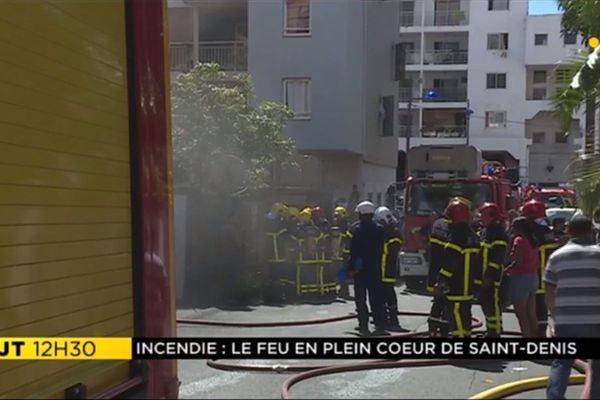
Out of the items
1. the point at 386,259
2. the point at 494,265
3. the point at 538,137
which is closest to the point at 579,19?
the point at 538,137

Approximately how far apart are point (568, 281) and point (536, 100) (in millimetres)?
603

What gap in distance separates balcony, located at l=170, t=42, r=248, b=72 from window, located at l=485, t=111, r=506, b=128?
695 mm

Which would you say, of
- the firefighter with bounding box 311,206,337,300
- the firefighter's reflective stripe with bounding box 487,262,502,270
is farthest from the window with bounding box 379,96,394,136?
the firefighter's reflective stripe with bounding box 487,262,502,270

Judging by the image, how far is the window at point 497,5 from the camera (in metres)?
1.87

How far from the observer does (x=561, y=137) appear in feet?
7.32

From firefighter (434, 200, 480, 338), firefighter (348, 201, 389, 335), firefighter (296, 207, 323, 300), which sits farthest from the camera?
firefighter (348, 201, 389, 335)

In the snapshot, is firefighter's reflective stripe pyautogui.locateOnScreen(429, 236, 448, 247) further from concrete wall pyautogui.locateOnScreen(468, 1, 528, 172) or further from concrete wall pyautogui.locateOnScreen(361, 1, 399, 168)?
concrete wall pyautogui.locateOnScreen(468, 1, 528, 172)

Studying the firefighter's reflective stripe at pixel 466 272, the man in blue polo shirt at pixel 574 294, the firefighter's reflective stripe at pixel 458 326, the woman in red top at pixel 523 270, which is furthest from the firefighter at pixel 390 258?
the man in blue polo shirt at pixel 574 294

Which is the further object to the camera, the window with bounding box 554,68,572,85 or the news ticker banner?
the window with bounding box 554,68,572,85

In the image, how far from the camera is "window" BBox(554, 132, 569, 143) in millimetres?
2194

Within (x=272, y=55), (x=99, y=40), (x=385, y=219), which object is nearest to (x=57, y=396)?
(x=99, y=40)

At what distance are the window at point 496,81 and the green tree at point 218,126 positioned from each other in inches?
22.5

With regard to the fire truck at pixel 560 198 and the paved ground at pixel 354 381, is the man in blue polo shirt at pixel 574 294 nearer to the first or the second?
the paved ground at pixel 354 381

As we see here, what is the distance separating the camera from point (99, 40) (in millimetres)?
1840
